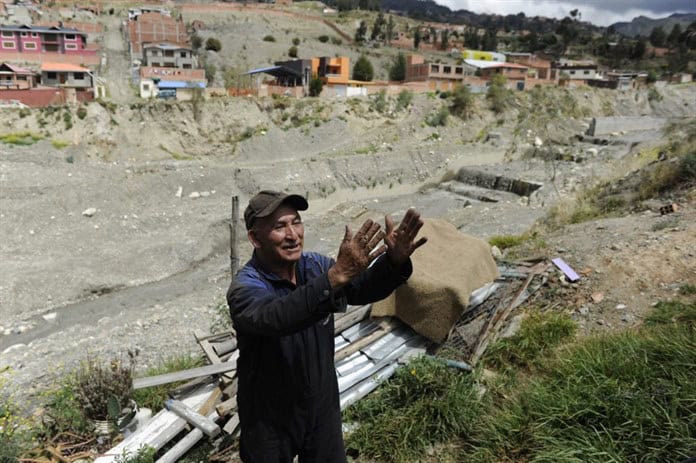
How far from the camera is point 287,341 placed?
2445 millimetres

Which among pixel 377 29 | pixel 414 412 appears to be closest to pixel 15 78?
pixel 414 412

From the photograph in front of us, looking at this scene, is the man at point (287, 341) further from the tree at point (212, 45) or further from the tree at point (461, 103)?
the tree at point (212, 45)

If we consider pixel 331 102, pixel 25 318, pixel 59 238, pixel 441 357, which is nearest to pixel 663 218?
pixel 441 357

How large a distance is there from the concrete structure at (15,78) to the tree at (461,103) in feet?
95.3

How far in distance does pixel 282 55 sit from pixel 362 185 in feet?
129

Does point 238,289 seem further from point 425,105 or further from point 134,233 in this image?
point 425,105

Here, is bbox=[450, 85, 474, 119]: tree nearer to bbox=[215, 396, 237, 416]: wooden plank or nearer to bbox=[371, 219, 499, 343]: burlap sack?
bbox=[371, 219, 499, 343]: burlap sack

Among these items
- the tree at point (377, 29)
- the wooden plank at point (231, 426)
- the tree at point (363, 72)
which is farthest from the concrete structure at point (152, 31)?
the wooden plank at point (231, 426)

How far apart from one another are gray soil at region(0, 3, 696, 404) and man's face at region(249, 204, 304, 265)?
4.16 m

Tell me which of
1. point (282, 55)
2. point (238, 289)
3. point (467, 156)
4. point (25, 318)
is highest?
point (282, 55)

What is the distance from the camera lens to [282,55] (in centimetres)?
5919

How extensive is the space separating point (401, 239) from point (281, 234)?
Result: 0.61 metres

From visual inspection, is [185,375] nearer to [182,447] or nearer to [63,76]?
[182,447]

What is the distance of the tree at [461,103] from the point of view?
34.7 metres
